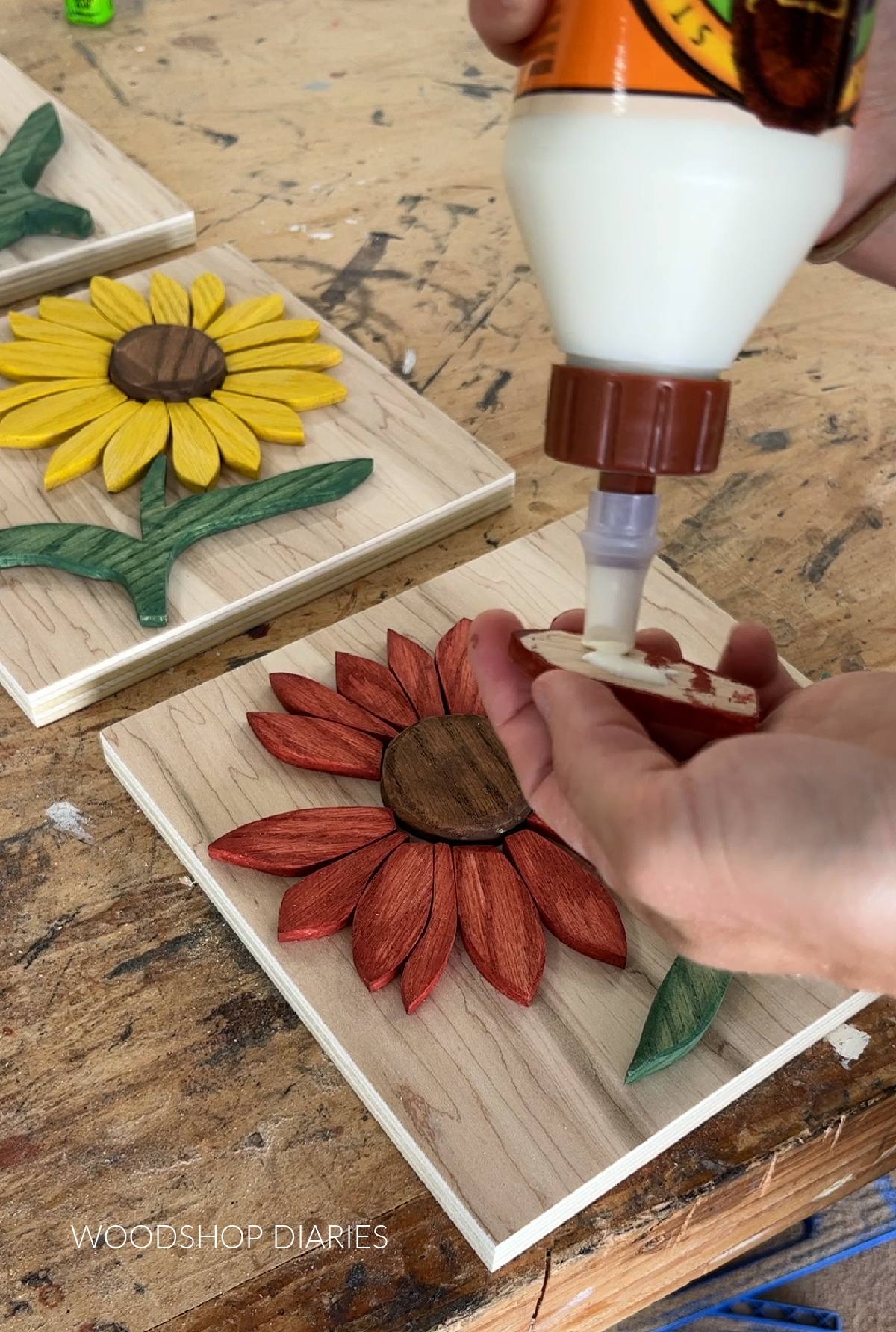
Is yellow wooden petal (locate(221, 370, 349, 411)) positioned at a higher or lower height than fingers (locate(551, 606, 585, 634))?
lower

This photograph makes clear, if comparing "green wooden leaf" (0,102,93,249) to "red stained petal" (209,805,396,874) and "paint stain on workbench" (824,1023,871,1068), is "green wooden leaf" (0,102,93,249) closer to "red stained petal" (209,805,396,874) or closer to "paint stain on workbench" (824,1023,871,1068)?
"red stained petal" (209,805,396,874)

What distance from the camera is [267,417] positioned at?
1.02m

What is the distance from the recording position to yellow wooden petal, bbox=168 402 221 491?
0.97 metres

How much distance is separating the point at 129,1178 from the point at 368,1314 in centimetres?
15

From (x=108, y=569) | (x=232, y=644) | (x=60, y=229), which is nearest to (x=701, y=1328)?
(x=232, y=644)

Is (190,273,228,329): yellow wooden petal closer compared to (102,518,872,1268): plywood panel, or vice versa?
(102,518,872,1268): plywood panel

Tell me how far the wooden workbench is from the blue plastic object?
1.49 ft

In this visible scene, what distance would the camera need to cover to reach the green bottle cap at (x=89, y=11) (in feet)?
5.20

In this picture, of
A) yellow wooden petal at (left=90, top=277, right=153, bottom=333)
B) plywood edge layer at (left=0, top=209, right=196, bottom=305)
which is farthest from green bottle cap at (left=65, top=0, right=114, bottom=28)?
yellow wooden petal at (left=90, top=277, right=153, bottom=333)

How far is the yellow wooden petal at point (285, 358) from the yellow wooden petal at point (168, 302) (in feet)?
0.24

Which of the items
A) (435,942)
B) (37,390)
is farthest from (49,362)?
(435,942)

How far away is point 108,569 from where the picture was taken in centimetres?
89

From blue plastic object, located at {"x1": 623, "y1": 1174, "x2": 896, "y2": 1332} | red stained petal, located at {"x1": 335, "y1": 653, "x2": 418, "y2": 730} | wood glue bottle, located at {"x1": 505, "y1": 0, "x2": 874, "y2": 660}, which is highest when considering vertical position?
wood glue bottle, located at {"x1": 505, "y1": 0, "x2": 874, "y2": 660}

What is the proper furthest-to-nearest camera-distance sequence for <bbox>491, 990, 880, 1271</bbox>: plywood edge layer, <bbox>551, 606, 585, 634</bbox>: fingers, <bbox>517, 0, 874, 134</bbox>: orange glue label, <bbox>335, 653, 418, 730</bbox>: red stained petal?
1. <bbox>335, 653, 418, 730</bbox>: red stained petal
2. <bbox>551, 606, 585, 634</bbox>: fingers
3. <bbox>491, 990, 880, 1271</bbox>: plywood edge layer
4. <bbox>517, 0, 874, 134</bbox>: orange glue label
